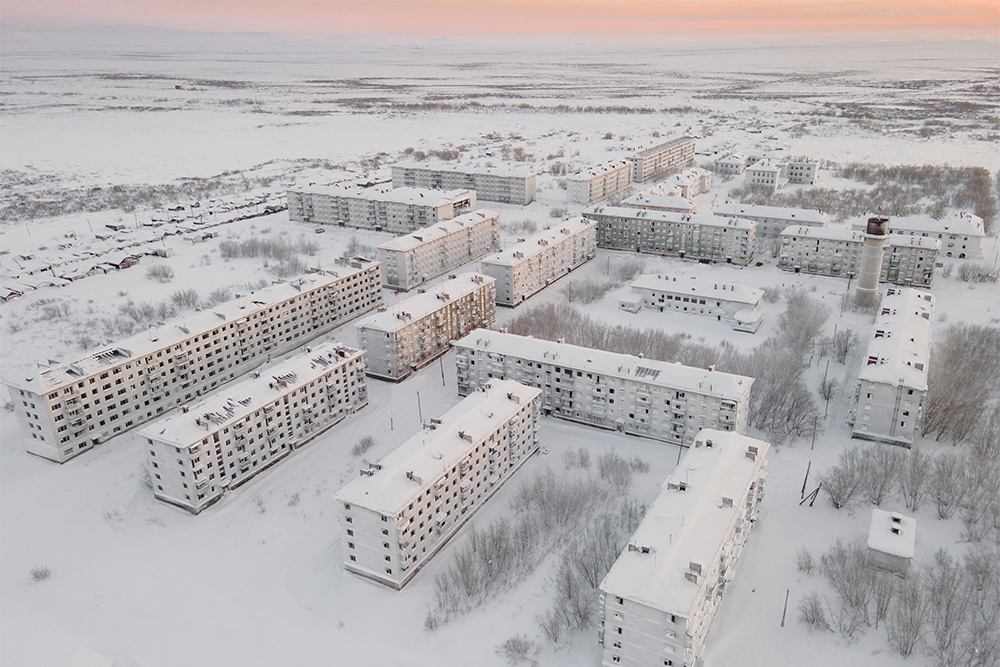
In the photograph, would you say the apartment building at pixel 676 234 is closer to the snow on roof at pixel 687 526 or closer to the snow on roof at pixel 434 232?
the snow on roof at pixel 434 232

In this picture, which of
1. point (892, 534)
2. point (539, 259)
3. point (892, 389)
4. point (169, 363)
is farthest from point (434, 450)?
point (539, 259)

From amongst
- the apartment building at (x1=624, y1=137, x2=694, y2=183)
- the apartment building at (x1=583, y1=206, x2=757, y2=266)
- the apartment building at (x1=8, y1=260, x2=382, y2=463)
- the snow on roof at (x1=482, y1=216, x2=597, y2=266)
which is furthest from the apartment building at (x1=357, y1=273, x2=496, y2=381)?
the apartment building at (x1=624, y1=137, x2=694, y2=183)

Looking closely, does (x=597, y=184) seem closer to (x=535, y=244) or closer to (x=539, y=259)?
(x=535, y=244)

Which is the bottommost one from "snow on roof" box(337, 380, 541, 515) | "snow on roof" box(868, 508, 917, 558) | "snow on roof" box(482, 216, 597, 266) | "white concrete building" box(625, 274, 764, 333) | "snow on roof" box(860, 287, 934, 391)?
"snow on roof" box(868, 508, 917, 558)

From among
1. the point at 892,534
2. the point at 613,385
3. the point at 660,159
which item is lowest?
the point at 892,534

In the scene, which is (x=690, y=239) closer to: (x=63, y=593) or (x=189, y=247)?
(x=189, y=247)

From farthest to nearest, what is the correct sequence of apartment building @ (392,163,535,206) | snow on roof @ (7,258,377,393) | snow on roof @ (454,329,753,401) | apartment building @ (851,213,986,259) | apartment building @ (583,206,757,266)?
apartment building @ (392,163,535,206) → apartment building @ (583,206,757,266) → apartment building @ (851,213,986,259) → snow on roof @ (7,258,377,393) → snow on roof @ (454,329,753,401)

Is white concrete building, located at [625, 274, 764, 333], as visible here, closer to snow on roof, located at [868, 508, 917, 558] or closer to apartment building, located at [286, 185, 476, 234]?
snow on roof, located at [868, 508, 917, 558]

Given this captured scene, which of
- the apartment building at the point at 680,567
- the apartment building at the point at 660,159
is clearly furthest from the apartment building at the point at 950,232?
the apartment building at the point at 680,567
